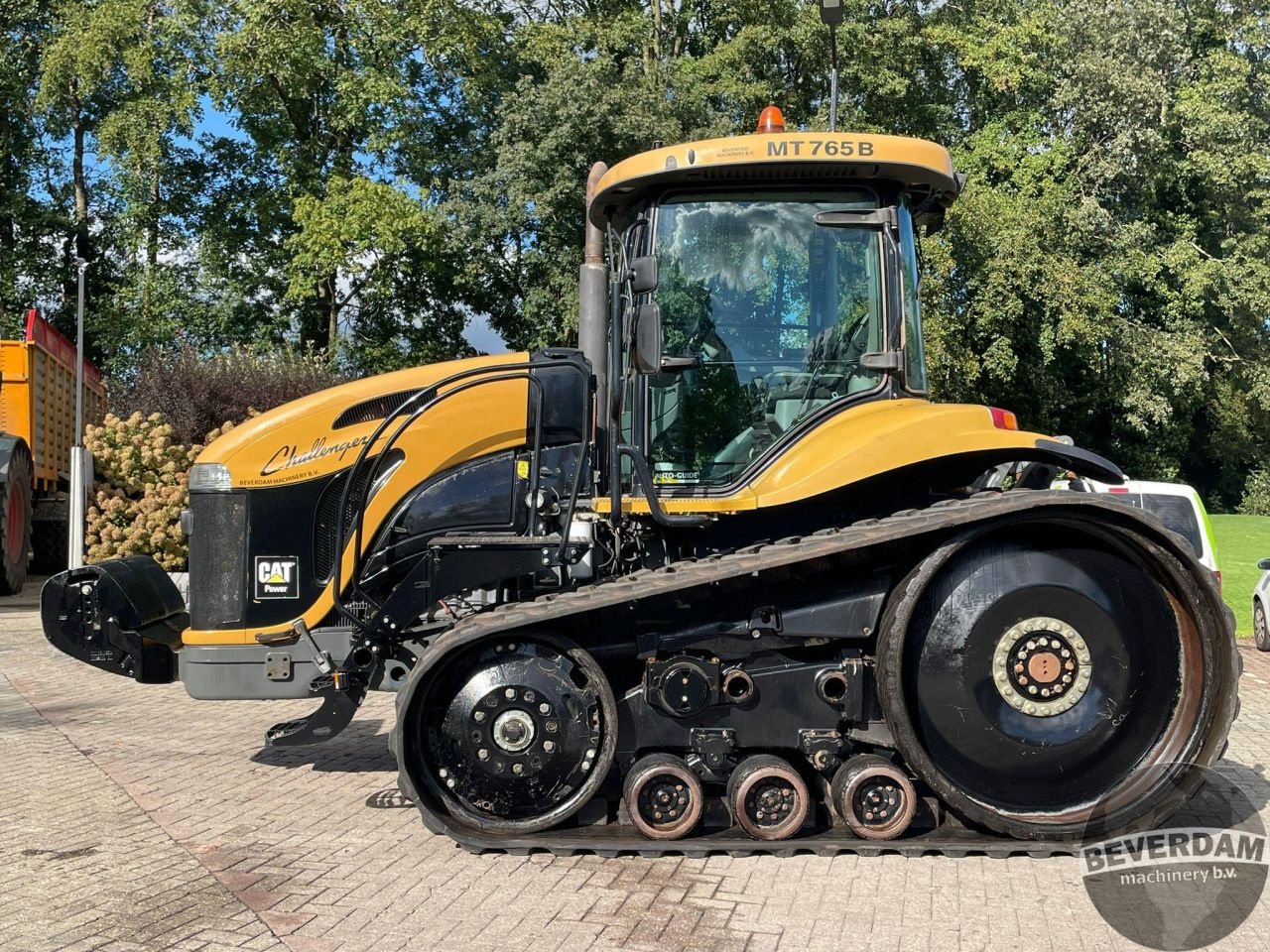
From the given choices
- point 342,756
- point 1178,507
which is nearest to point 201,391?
point 342,756

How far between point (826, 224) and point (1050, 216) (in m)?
22.3

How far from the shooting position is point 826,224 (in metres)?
5.52

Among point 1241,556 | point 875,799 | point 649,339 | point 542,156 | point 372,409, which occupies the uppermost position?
point 542,156

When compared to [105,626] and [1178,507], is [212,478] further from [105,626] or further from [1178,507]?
[1178,507]

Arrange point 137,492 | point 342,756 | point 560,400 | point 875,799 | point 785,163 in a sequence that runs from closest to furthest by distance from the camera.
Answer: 1. point 875,799
2. point 785,163
3. point 560,400
4. point 342,756
5. point 137,492

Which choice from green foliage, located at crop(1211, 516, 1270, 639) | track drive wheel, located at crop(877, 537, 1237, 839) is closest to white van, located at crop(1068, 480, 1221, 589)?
green foliage, located at crop(1211, 516, 1270, 639)

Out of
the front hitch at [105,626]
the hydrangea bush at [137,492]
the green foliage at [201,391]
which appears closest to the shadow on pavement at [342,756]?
the front hitch at [105,626]

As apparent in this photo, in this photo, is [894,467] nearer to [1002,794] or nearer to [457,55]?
[1002,794]

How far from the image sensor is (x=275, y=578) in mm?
6074

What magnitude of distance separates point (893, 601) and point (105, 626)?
4249mm

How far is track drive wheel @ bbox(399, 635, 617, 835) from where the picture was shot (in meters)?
5.13

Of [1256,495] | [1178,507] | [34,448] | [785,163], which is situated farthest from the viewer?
[1256,495]

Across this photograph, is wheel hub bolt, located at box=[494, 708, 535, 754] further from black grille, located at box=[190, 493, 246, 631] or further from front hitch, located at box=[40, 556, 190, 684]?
front hitch, located at box=[40, 556, 190, 684]

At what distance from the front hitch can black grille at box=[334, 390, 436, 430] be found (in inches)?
65.0
